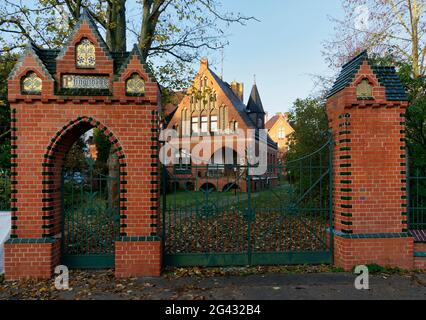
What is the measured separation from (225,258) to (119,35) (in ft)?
28.4

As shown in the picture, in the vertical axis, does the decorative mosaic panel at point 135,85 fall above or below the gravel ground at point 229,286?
above

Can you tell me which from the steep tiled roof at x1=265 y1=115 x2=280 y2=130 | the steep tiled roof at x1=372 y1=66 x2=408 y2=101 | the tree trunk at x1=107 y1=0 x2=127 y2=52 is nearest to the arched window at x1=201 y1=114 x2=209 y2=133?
the tree trunk at x1=107 y1=0 x2=127 y2=52

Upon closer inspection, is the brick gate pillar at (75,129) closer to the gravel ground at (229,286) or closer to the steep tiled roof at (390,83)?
the gravel ground at (229,286)

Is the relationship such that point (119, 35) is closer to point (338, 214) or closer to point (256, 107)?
point (338, 214)

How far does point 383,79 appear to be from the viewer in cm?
607

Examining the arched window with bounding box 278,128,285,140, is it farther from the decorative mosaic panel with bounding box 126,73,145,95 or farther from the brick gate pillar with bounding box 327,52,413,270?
the decorative mosaic panel with bounding box 126,73,145,95

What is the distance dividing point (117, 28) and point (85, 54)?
566 centimetres

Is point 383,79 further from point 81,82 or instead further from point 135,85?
point 81,82

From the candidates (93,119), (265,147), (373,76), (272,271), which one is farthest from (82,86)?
→ (265,147)

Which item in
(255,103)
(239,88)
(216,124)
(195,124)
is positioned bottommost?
(216,124)

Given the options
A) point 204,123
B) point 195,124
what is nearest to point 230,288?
point 204,123

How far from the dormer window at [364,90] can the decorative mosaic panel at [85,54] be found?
5224 millimetres

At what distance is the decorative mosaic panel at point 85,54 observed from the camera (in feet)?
18.7

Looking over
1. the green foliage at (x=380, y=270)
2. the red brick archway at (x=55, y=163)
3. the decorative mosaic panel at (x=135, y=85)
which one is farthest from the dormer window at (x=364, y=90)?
the red brick archway at (x=55, y=163)
